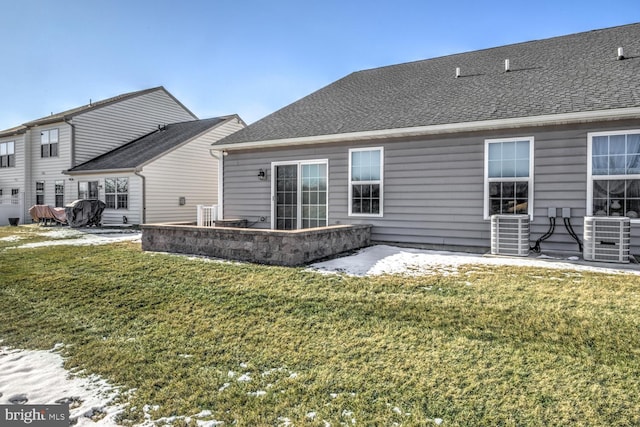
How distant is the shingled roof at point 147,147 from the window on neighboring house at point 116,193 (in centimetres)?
62

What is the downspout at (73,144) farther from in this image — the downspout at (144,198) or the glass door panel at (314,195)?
the glass door panel at (314,195)

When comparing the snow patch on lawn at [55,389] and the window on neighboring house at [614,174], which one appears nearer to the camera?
the snow patch on lawn at [55,389]

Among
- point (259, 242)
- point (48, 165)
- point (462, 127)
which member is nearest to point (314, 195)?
point (259, 242)

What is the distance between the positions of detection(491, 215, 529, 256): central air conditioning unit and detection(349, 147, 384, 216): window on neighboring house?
2485mm

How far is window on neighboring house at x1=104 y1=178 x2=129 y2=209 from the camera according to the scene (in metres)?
15.3

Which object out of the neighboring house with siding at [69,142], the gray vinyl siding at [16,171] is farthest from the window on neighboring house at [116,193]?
the gray vinyl siding at [16,171]

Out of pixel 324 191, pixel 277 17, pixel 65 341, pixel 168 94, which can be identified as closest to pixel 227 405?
pixel 65 341

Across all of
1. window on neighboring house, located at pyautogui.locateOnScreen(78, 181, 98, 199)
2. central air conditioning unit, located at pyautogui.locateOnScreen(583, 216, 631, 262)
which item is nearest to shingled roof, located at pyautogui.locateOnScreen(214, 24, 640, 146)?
central air conditioning unit, located at pyautogui.locateOnScreen(583, 216, 631, 262)

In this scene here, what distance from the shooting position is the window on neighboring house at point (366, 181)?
823 cm

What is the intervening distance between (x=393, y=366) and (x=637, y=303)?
→ 2.99 m

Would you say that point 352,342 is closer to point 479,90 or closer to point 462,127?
point 462,127

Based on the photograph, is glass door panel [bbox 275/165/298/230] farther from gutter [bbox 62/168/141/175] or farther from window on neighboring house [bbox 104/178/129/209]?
window on neighboring house [bbox 104/178/129/209]

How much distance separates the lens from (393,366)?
9.18 ft

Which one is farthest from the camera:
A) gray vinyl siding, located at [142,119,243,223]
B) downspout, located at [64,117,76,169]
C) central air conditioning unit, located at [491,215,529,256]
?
downspout, located at [64,117,76,169]
